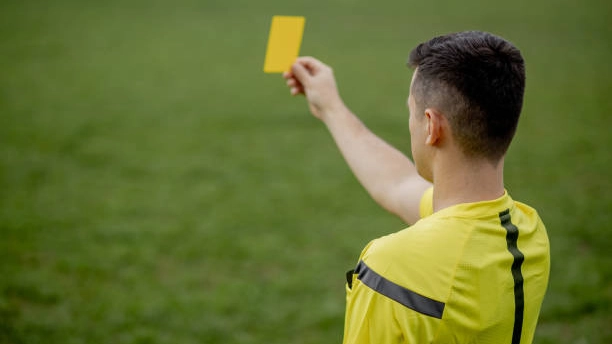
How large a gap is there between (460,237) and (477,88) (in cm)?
37

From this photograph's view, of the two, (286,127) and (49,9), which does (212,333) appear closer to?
(286,127)

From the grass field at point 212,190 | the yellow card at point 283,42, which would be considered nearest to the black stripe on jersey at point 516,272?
the yellow card at point 283,42

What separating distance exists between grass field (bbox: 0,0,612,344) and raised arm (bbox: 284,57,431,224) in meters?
2.14

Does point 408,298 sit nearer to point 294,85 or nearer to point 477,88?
point 477,88

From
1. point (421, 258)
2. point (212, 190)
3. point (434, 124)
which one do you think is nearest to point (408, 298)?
point (421, 258)

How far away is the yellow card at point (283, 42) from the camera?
2180mm

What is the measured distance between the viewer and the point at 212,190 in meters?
6.30

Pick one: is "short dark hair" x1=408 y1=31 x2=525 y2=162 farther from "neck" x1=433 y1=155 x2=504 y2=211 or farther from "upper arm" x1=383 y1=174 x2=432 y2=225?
"upper arm" x1=383 y1=174 x2=432 y2=225

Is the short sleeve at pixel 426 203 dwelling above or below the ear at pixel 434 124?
below

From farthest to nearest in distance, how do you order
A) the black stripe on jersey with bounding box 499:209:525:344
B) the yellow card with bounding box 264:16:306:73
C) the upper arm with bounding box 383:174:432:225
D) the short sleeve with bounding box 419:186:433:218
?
the yellow card with bounding box 264:16:306:73, the upper arm with bounding box 383:174:432:225, the short sleeve with bounding box 419:186:433:218, the black stripe on jersey with bounding box 499:209:525:344

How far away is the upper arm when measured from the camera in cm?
202

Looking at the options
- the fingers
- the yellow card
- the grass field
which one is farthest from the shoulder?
the grass field

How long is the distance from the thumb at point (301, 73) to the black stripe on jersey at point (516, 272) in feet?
3.56

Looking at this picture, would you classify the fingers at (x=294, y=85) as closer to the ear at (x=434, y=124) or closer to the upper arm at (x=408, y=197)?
the upper arm at (x=408, y=197)
